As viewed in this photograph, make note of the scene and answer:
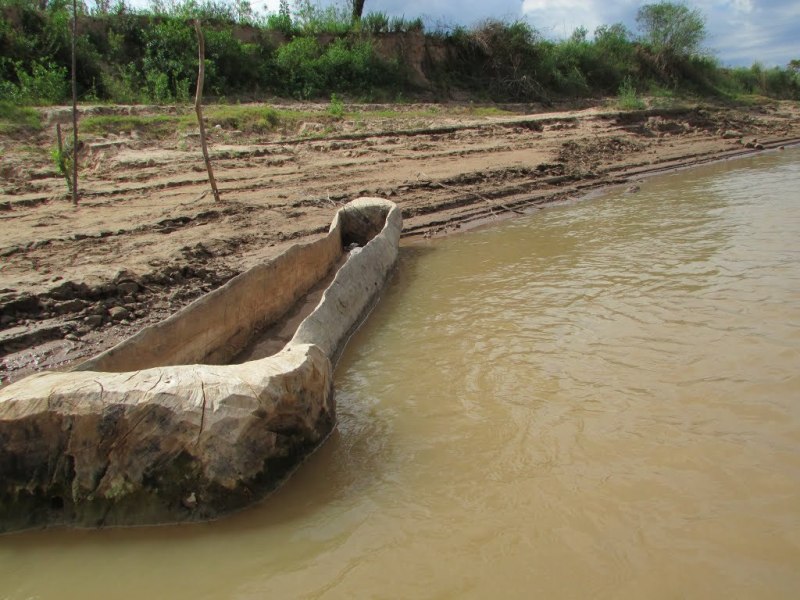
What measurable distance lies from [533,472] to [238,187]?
6.39 m

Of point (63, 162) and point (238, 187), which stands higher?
point (63, 162)

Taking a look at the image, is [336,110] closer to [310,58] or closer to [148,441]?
[310,58]

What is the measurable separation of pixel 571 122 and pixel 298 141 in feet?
22.6

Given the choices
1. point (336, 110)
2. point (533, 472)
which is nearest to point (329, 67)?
point (336, 110)

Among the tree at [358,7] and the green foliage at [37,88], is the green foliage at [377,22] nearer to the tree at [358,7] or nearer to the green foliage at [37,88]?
the tree at [358,7]

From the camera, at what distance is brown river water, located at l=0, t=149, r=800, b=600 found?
7.86 ft

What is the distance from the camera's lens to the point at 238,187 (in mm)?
8188

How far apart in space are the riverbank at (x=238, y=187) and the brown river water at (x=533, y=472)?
75.1 inches

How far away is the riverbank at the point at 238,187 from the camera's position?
15.6 feet

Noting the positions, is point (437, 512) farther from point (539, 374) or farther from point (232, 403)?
point (539, 374)

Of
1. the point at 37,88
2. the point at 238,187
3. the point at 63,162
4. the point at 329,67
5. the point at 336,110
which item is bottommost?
the point at 238,187

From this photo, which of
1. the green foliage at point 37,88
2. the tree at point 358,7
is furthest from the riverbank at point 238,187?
the tree at point 358,7

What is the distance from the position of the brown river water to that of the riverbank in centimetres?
191

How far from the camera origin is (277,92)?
14.8 meters
